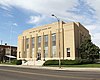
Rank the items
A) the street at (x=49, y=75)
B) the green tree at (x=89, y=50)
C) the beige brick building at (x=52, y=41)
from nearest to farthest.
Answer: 1. the street at (x=49, y=75)
2. the green tree at (x=89, y=50)
3. the beige brick building at (x=52, y=41)

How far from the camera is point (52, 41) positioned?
62.0 metres

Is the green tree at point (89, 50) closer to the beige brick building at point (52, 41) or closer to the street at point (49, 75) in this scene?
the beige brick building at point (52, 41)

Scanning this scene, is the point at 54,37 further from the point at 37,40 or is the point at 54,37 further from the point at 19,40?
the point at 19,40

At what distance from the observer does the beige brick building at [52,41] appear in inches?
2255

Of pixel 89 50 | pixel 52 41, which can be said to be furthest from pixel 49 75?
pixel 52 41

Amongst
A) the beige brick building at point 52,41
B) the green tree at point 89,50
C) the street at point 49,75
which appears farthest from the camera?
the beige brick building at point 52,41

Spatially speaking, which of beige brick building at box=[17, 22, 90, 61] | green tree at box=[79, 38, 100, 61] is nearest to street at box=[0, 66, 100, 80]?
green tree at box=[79, 38, 100, 61]

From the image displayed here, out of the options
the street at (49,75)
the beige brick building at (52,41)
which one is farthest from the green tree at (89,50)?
the street at (49,75)

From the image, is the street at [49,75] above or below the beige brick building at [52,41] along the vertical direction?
below

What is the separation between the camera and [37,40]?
67.8 meters

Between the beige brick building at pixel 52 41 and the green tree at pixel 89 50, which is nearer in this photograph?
the green tree at pixel 89 50

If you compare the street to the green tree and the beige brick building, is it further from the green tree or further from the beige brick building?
the beige brick building

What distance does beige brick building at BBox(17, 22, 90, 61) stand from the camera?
57.3 meters

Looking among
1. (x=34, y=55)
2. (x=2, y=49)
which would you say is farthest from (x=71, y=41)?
(x=2, y=49)
